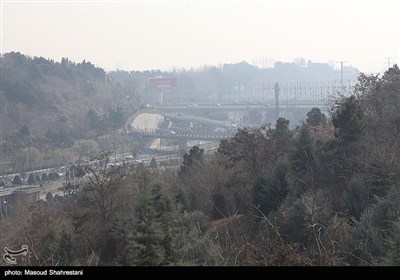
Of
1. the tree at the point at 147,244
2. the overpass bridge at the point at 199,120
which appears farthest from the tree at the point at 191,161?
the overpass bridge at the point at 199,120

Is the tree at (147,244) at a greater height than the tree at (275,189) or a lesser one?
greater

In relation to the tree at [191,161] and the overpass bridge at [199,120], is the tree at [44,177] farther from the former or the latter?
the overpass bridge at [199,120]

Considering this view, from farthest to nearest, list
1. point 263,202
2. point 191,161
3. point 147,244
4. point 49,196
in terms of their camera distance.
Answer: point 49,196
point 191,161
point 263,202
point 147,244

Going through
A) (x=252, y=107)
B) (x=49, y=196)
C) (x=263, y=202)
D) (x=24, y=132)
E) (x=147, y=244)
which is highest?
(x=252, y=107)

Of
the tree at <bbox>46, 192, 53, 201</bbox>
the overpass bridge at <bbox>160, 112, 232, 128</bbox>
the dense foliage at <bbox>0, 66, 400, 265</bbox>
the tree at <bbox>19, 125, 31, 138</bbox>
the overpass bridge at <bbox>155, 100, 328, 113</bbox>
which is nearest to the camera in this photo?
the dense foliage at <bbox>0, 66, 400, 265</bbox>

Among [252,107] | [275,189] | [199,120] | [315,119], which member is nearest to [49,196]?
[315,119]

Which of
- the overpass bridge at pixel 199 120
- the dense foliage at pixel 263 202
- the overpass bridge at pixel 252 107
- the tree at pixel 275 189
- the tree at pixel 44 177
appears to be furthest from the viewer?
the overpass bridge at pixel 199 120

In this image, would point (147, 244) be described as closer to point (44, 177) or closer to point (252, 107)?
point (44, 177)

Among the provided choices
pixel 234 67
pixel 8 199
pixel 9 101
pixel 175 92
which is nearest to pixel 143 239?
pixel 8 199

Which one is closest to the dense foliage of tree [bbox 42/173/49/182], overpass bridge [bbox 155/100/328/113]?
tree [bbox 42/173/49/182]

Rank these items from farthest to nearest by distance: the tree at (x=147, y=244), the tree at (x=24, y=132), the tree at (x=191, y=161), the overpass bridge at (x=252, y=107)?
the overpass bridge at (x=252, y=107), the tree at (x=24, y=132), the tree at (x=191, y=161), the tree at (x=147, y=244)

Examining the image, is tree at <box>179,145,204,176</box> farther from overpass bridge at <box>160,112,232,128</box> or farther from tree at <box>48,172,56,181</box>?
overpass bridge at <box>160,112,232,128</box>

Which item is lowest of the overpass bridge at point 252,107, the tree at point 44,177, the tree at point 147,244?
the tree at point 44,177
